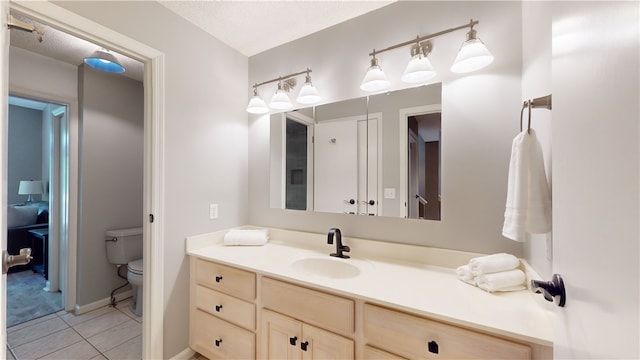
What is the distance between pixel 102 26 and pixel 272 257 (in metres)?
1.56

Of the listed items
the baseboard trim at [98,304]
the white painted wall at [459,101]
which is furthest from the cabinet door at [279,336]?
the baseboard trim at [98,304]

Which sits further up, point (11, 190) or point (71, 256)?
point (11, 190)

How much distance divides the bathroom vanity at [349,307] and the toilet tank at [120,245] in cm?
130

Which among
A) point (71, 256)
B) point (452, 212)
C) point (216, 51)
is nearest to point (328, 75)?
point (216, 51)

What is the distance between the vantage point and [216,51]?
190 cm

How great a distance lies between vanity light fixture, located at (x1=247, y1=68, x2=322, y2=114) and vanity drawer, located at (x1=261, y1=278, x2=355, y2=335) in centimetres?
123

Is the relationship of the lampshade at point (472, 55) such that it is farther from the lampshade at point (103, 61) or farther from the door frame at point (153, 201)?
the lampshade at point (103, 61)

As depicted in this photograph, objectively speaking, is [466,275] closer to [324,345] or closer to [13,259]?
[324,345]

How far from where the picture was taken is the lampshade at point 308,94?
1763 millimetres

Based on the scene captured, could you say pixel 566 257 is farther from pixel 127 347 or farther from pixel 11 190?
pixel 11 190

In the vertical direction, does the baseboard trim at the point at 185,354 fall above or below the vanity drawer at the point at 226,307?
below

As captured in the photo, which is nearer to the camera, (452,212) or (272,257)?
(452,212)

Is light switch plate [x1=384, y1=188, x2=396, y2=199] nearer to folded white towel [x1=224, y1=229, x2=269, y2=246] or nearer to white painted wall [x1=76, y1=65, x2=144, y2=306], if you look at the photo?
folded white towel [x1=224, y1=229, x2=269, y2=246]

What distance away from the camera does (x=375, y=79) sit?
4.89ft
